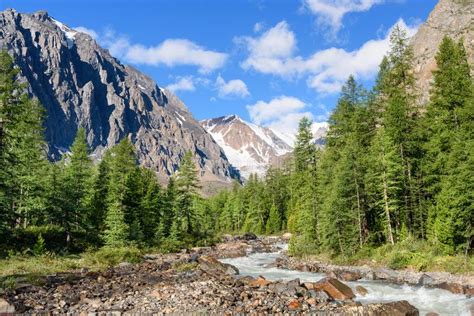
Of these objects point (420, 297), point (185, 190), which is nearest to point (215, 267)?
point (420, 297)

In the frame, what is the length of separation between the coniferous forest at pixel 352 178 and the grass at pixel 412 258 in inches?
24.5

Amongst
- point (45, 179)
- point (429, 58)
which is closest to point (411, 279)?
point (45, 179)

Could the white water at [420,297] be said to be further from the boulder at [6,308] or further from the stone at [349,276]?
the boulder at [6,308]

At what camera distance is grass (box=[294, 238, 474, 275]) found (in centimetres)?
2736

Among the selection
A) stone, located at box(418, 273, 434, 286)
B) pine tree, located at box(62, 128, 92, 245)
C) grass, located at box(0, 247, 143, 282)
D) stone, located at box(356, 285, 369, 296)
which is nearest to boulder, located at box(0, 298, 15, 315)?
grass, located at box(0, 247, 143, 282)

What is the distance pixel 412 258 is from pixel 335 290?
11.6 metres

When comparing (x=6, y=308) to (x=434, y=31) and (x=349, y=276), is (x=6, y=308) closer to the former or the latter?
(x=349, y=276)

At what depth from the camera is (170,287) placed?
22203mm

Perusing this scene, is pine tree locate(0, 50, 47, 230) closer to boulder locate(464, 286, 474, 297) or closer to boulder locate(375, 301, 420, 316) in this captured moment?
boulder locate(375, 301, 420, 316)

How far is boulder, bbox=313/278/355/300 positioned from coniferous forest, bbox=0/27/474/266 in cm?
1063

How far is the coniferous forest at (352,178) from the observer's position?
29578mm

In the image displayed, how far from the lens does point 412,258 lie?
3098cm

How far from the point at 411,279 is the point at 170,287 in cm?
1643

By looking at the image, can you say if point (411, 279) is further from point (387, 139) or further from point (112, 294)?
point (112, 294)
